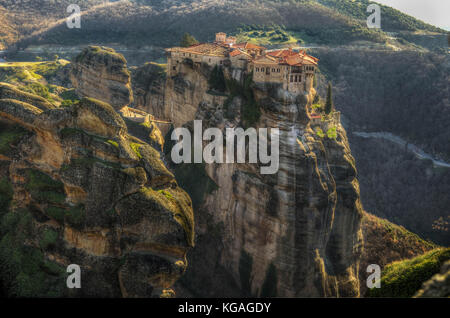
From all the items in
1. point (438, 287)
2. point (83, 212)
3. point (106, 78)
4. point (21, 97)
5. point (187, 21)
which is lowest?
point (83, 212)

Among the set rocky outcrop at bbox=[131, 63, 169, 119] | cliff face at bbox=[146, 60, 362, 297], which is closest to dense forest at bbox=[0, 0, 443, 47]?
rocky outcrop at bbox=[131, 63, 169, 119]

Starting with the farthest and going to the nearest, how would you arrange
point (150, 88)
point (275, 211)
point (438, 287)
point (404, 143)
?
1. point (404, 143)
2. point (150, 88)
3. point (275, 211)
4. point (438, 287)

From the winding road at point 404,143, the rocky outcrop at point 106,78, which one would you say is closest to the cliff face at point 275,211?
the rocky outcrop at point 106,78

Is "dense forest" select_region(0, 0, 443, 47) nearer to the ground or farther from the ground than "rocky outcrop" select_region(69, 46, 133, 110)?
farther from the ground

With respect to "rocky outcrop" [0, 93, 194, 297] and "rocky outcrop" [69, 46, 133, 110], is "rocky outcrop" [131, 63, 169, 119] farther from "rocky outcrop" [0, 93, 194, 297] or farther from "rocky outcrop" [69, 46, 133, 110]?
"rocky outcrop" [0, 93, 194, 297]

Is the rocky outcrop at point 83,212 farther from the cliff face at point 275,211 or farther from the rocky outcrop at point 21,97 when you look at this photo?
the cliff face at point 275,211

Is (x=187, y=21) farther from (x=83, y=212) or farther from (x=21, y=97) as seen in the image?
(x=83, y=212)

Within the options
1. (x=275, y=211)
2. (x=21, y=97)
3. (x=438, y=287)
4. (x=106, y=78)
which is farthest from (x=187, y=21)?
(x=438, y=287)

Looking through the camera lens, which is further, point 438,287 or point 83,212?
point 83,212
